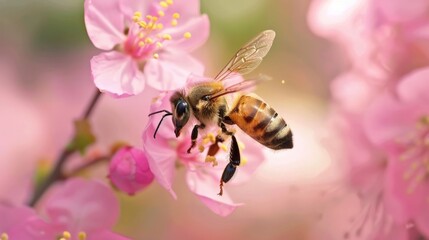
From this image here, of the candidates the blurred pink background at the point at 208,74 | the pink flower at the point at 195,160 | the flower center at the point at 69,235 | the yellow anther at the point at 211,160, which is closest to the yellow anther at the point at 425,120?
the blurred pink background at the point at 208,74

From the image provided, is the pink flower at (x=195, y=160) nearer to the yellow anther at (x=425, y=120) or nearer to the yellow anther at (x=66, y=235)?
the yellow anther at (x=66, y=235)

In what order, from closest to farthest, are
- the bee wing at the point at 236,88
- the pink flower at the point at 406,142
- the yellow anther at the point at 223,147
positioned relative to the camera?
the bee wing at the point at 236,88, the yellow anther at the point at 223,147, the pink flower at the point at 406,142

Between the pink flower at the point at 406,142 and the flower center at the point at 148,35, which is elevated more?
the pink flower at the point at 406,142

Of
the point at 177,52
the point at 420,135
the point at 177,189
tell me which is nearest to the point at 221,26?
the point at 177,189

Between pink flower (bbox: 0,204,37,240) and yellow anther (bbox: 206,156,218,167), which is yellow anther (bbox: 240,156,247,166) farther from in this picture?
pink flower (bbox: 0,204,37,240)

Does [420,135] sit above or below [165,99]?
above

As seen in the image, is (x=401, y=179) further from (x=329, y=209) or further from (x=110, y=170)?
(x=110, y=170)
